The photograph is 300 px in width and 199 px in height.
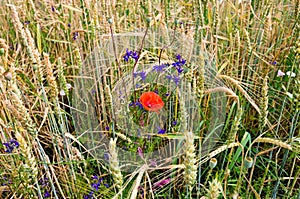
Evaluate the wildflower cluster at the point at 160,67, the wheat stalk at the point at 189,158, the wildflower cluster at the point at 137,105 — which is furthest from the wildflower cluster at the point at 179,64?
the wheat stalk at the point at 189,158

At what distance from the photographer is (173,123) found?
1027mm

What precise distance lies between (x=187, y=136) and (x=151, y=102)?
1.58 feet

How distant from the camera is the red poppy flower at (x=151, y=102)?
955mm

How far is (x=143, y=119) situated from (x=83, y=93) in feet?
0.79

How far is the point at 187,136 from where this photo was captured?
498 mm

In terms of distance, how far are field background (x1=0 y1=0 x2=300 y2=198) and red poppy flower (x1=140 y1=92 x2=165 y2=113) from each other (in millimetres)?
131

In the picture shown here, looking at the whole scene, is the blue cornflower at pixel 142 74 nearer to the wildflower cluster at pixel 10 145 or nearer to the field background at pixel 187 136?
the field background at pixel 187 136

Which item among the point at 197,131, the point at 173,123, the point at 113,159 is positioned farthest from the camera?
the point at 173,123

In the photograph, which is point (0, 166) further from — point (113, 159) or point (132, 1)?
point (132, 1)

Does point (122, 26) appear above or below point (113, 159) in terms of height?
above

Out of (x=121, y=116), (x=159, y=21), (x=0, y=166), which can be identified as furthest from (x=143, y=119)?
(x=0, y=166)

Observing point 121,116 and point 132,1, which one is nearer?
point 121,116

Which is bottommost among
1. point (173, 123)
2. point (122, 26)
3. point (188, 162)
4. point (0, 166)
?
point (0, 166)

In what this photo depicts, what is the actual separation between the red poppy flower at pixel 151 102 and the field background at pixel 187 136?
131 millimetres
